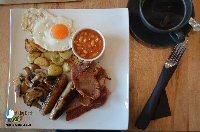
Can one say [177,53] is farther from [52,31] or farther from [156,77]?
[52,31]

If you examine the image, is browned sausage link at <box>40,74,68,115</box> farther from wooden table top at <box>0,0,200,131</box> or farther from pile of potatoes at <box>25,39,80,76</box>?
wooden table top at <box>0,0,200,131</box>

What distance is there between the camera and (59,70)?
3.80ft

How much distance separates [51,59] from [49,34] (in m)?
0.11

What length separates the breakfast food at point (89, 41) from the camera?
3.77 ft

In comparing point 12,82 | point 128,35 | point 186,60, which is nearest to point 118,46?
point 128,35

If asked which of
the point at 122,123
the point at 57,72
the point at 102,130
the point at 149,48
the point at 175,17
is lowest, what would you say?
the point at 102,130

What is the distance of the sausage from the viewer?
112 centimetres

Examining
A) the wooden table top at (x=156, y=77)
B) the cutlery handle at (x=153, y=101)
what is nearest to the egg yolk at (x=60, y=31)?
the wooden table top at (x=156, y=77)

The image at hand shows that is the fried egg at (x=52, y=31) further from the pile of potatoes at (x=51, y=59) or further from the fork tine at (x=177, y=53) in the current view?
the fork tine at (x=177, y=53)

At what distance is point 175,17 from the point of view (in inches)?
44.4

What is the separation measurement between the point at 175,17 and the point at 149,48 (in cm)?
17

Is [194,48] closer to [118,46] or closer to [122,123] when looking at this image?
[118,46]

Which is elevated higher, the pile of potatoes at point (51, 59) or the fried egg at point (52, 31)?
the fried egg at point (52, 31)

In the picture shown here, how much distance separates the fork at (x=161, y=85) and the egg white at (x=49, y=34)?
1.33 feet
